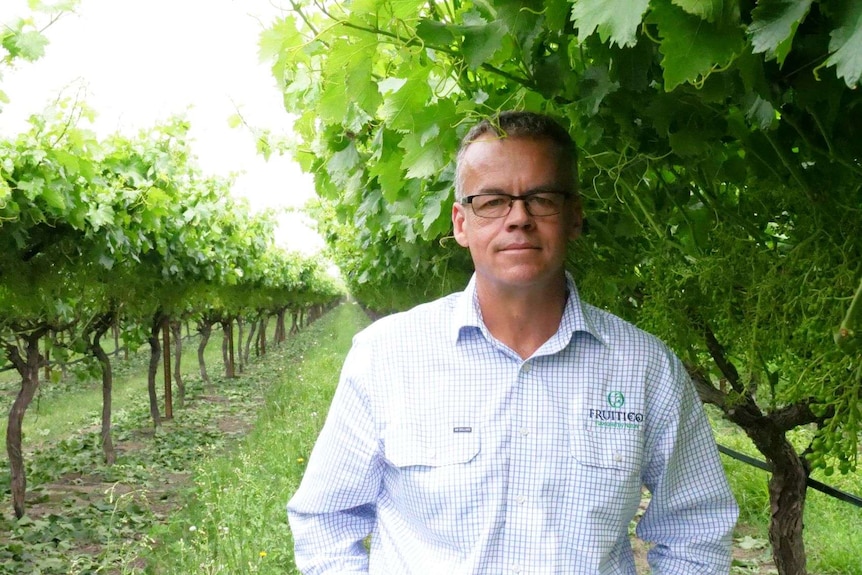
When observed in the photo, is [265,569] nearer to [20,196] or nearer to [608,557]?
[20,196]

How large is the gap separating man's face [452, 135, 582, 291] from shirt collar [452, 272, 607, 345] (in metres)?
0.08

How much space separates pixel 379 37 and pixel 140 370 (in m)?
23.0

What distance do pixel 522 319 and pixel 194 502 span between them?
7.06 metres

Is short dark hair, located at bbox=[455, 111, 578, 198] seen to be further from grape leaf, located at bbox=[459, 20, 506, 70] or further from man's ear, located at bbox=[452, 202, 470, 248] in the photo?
grape leaf, located at bbox=[459, 20, 506, 70]

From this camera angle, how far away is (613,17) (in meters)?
1.04

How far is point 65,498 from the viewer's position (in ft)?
28.8

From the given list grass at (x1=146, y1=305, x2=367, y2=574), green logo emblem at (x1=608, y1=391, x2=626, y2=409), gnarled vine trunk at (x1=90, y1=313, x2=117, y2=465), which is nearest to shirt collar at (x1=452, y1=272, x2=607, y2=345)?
green logo emblem at (x1=608, y1=391, x2=626, y2=409)

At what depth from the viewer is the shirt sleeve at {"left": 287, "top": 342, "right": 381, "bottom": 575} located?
1.87m

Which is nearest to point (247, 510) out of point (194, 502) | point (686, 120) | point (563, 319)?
point (194, 502)

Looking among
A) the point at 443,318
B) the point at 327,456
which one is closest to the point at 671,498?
the point at 443,318

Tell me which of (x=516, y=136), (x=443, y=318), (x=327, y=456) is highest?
(x=516, y=136)

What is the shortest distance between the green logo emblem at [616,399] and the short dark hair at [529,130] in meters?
0.46

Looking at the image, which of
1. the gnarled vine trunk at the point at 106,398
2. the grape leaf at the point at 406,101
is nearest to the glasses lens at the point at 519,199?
the grape leaf at the point at 406,101

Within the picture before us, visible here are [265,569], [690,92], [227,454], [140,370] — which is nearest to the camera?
[690,92]
